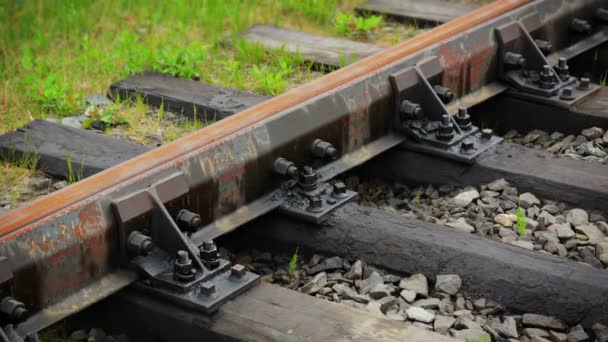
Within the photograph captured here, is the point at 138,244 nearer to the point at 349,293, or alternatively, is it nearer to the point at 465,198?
the point at 349,293

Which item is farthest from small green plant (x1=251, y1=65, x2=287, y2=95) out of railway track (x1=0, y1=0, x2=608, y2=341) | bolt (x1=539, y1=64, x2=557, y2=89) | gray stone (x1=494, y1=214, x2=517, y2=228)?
gray stone (x1=494, y1=214, x2=517, y2=228)

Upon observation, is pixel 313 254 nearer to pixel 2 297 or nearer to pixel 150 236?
pixel 150 236

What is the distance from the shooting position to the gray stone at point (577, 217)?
150 inches

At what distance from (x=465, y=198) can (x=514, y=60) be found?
42.1 inches

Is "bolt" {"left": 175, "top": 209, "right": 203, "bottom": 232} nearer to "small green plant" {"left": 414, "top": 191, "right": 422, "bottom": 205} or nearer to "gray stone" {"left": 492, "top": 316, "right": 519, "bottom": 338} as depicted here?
"gray stone" {"left": 492, "top": 316, "right": 519, "bottom": 338}

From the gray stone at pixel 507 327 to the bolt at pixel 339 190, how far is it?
81 cm

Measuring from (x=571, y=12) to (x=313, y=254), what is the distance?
2.45 m

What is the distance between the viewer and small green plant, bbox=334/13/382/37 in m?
5.95

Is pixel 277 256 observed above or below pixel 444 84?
below

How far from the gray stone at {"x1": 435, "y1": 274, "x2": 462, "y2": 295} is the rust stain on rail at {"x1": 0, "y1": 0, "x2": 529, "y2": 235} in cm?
87

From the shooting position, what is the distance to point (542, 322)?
10.5 ft

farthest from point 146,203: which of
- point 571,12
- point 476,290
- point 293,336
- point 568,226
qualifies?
point 571,12

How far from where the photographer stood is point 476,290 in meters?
3.39

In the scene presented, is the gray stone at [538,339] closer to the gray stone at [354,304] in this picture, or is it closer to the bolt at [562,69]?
the gray stone at [354,304]
